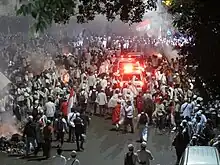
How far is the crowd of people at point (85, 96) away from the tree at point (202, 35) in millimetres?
651

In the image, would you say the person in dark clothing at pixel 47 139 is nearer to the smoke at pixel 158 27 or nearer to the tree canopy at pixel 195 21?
the tree canopy at pixel 195 21

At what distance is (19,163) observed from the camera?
50.1ft

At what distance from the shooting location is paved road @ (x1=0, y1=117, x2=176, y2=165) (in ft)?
50.8

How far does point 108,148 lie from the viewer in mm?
17047

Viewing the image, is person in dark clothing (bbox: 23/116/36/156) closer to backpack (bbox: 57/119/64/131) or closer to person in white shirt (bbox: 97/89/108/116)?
backpack (bbox: 57/119/64/131)

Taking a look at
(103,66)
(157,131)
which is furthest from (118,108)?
(103,66)

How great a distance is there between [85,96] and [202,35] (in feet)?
38.1

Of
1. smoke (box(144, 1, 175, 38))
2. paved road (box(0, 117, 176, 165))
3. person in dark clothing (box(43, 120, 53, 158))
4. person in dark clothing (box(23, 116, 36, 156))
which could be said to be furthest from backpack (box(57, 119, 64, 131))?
smoke (box(144, 1, 175, 38))

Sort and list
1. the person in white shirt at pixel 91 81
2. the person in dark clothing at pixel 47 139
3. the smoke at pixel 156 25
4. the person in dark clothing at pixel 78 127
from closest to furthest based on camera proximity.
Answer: the person in dark clothing at pixel 47 139, the person in dark clothing at pixel 78 127, the person in white shirt at pixel 91 81, the smoke at pixel 156 25

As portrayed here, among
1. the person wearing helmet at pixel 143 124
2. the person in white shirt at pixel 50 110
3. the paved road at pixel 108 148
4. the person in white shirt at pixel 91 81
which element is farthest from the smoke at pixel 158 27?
the person in white shirt at pixel 50 110

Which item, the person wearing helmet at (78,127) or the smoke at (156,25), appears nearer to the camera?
the person wearing helmet at (78,127)

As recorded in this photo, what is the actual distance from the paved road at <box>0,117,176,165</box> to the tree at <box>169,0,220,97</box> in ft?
16.1

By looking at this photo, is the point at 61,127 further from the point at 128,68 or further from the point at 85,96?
the point at 128,68

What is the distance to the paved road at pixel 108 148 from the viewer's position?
15.5 meters
